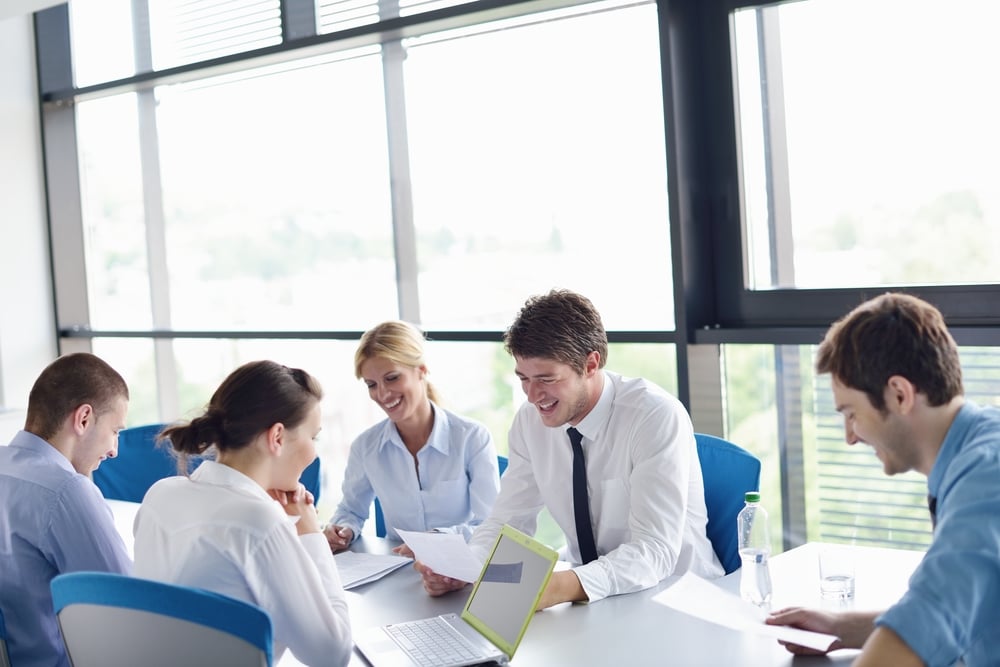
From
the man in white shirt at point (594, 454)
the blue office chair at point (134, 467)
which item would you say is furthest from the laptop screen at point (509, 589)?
the blue office chair at point (134, 467)

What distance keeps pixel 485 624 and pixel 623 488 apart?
0.68m

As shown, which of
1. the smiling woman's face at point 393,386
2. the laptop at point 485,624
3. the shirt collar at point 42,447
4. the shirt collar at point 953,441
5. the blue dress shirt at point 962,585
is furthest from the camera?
the smiling woman's face at point 393,386

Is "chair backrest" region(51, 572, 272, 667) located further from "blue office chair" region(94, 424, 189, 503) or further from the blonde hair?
"blue office chair" region(94, 424, 189, 503)

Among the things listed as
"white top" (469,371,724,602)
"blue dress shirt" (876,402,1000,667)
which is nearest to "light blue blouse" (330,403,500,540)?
"white top" (469,371,724,602)

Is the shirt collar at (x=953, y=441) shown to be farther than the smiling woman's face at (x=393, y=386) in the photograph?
No

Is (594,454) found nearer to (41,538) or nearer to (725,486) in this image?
(725,486)

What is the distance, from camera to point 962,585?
4.73 feet

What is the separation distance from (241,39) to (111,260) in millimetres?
1621

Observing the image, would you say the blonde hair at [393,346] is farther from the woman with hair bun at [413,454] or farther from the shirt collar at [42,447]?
the shirt collar at [42,447]

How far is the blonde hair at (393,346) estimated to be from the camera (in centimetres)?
324

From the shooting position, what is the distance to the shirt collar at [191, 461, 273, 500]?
1.99m

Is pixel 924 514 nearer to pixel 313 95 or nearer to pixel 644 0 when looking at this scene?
pixel 644 0

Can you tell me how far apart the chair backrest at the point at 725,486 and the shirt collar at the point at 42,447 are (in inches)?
64.3

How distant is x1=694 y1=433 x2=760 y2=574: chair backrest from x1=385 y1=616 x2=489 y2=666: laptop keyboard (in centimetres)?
88
